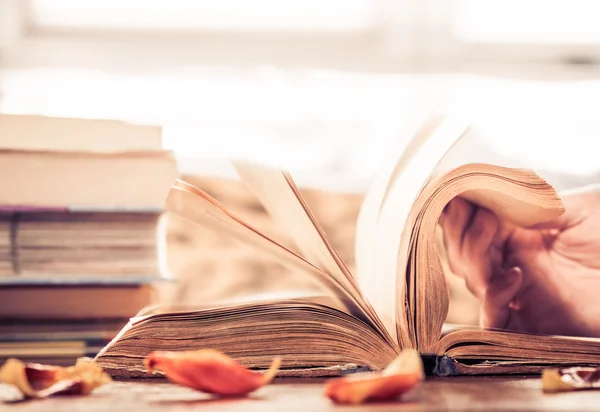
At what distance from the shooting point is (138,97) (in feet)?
5.41

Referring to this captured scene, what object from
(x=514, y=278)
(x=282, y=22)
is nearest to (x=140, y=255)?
(x=514, y=278)

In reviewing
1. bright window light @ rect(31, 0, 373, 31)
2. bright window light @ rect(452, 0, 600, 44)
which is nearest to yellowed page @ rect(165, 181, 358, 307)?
bright window light @ rect(31, 0, 373, 31)

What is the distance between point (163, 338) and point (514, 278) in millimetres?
351

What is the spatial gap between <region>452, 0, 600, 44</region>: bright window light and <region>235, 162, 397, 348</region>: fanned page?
4.23ft

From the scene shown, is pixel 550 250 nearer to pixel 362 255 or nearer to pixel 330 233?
pixel 362 255

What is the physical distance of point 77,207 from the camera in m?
0.77

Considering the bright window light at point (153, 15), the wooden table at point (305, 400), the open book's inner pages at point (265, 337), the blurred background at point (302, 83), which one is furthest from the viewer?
the bright window light at point (153, 15)

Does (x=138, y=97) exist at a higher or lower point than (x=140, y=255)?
higher

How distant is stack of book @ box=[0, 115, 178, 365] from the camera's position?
720mm

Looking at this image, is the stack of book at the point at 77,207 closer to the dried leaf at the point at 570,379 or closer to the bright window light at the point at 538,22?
the dried leaf at the point at 570,379

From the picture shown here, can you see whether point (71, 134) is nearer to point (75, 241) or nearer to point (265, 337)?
point (75, 241)

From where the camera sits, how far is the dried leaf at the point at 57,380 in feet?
1.60

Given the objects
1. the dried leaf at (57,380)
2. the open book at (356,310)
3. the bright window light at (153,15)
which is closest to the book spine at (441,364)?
the open book at (356,310)

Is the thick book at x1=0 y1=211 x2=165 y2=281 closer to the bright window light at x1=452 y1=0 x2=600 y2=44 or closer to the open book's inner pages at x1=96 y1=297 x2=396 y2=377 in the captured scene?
the open book's inner pages at x1=96 y1=297 x2=396 y2=377
